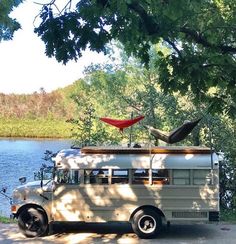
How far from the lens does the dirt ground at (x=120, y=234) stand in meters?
10.4

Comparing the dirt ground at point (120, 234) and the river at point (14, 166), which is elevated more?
the river at point (14, 166)

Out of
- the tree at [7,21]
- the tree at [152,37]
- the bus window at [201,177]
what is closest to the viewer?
the tree at [152,37]

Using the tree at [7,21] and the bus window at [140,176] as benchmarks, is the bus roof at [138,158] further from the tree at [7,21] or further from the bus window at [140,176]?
the tree at [7,21]

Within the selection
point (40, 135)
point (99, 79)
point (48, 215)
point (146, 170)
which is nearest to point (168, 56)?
point (146, 170)

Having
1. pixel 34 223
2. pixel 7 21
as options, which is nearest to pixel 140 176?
pixel 34 223

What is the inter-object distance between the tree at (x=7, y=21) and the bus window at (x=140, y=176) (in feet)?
13.8

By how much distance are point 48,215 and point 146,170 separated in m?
2.35

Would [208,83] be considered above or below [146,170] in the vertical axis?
above

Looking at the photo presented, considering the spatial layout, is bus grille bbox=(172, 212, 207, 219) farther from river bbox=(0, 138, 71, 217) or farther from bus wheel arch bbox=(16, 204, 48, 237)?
river bbox=(0, 138, 71, 217)

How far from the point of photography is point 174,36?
4.73m

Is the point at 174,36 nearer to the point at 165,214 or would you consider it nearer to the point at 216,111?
the point at 216,111

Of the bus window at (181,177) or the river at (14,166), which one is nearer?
the bus window at (181,177)

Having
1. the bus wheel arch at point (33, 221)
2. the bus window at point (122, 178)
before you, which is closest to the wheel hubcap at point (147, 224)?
the bus window at point (122, 178)

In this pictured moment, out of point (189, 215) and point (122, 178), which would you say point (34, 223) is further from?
point (189, 215)
